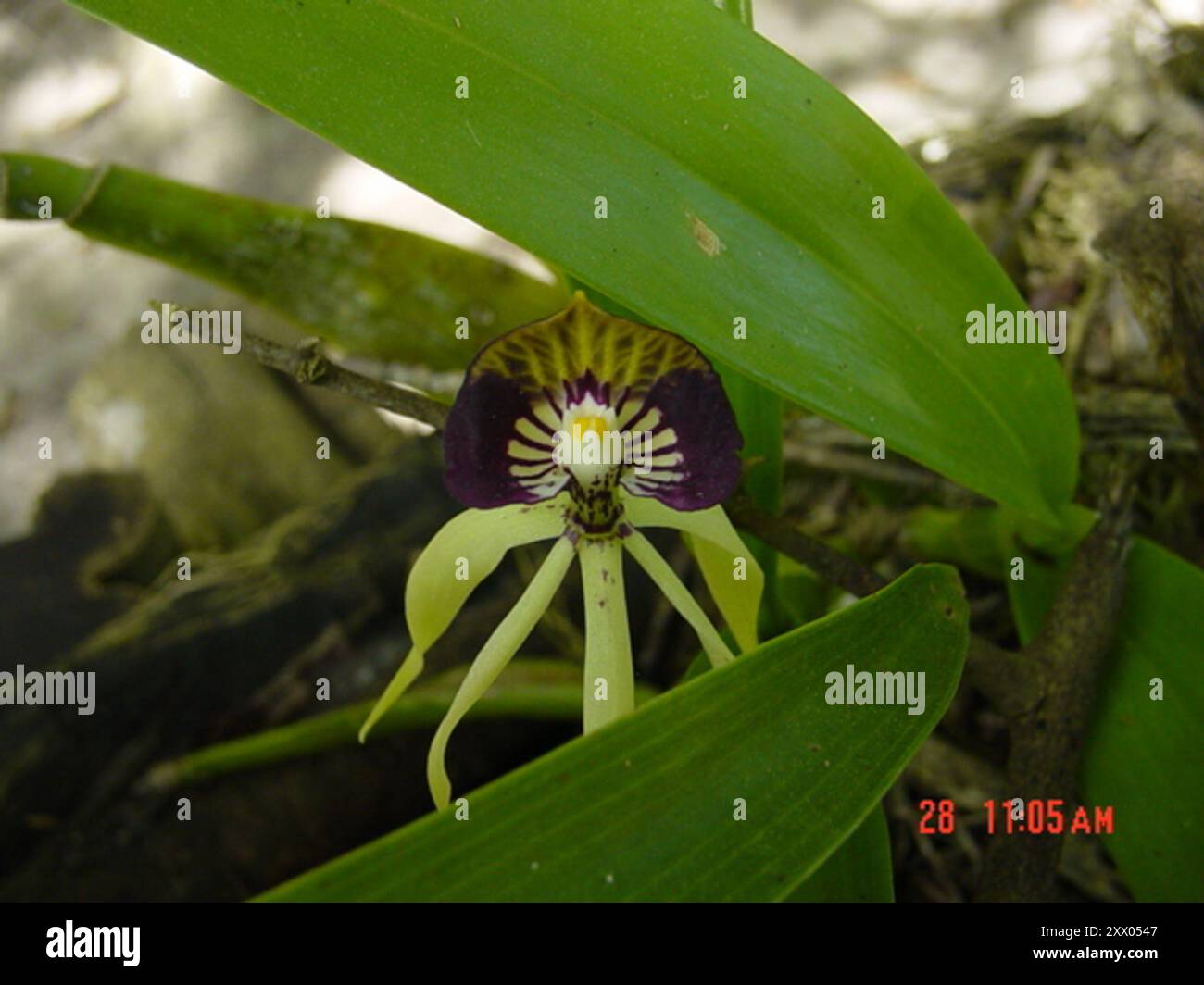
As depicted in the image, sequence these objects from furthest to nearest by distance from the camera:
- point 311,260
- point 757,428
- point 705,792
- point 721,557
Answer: point 311,260 → point 757,428 → point 721,557 → point 705,792

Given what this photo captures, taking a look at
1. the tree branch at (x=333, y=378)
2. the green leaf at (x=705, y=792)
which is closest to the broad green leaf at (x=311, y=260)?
the tree branch at (x=333, y=378)

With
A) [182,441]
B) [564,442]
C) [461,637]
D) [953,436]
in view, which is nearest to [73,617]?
[182,441]

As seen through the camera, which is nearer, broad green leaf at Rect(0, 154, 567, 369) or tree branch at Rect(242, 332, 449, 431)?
tree branch at Rect(242, 332, 449, 431)

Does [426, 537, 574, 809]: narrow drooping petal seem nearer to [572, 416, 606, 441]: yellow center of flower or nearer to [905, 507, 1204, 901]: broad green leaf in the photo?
[572, 416, 606, 441]: yellow center of flower

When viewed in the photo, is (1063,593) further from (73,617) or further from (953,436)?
(73,617)

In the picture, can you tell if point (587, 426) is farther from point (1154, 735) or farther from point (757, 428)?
point (1154, 735)

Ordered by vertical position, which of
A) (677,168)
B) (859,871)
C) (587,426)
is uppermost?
(677,168)
